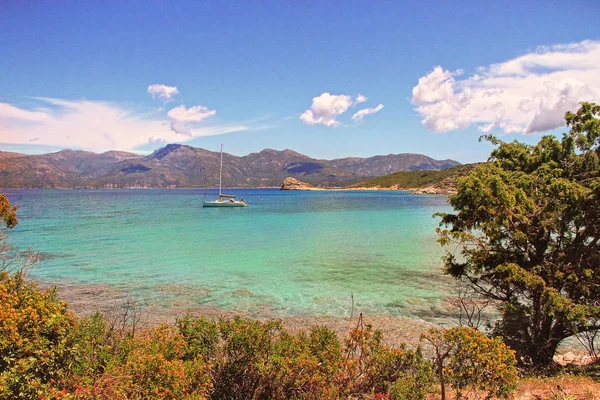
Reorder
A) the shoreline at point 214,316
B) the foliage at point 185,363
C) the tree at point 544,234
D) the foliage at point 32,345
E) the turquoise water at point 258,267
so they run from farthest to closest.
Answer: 1. the turquoise water at point 258,267
2. the shoreline at point 214,316
3. the tree at point 544,234
4. the foliage at point 185,363
5. the foliage at point 32,345

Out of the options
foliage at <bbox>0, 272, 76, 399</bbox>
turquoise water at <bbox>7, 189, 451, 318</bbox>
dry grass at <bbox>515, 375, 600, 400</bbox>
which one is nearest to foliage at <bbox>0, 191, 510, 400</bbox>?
foliage at <bbox>0, 272, 76, 399</bbox>

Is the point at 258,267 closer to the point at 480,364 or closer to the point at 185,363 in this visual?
the point at 185,363

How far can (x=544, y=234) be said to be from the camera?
33.5 ft

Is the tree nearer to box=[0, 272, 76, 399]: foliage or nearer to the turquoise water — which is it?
the turquoise water

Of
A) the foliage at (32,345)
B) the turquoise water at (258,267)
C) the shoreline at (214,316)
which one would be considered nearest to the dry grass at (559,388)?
the shoreline at (214,316)

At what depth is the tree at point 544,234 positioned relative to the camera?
30.1ft

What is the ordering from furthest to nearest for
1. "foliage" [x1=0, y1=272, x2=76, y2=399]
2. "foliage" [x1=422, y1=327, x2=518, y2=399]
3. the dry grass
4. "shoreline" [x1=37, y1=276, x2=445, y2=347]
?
1. "shoreline" [x1=37, y1=276, x2=445, y2=347]
2. the dry grass
3. "foliage" [x1=422, y1=327, x2=518, y2=399]
4. "foliage" [x1=0, y1=272, x2=76, y2=399]

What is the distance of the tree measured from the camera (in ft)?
30.1

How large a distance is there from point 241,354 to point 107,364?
2269mm

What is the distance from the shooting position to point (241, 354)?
20.3 feet

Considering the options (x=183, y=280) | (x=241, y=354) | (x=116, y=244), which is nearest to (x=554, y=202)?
(x=241, y=354)

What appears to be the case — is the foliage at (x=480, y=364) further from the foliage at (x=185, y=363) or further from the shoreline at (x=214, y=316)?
the shoreline at (x=214, y=316)

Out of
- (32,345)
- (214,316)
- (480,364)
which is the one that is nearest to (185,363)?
(32,345)

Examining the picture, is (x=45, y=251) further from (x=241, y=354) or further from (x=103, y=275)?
(x=241, y=354)
